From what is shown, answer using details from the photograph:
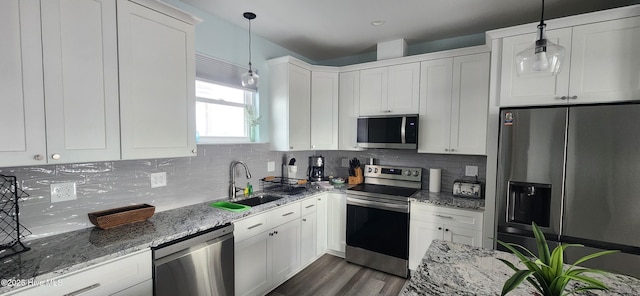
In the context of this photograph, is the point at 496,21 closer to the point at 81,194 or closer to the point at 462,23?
the point at 462,23

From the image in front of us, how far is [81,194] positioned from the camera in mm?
1744

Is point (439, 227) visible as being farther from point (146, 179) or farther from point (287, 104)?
point (146, 179)

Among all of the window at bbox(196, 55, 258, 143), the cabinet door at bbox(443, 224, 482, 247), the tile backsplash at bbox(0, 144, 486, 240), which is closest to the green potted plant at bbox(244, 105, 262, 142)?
the window at bbox(196, 55, 258, 143)

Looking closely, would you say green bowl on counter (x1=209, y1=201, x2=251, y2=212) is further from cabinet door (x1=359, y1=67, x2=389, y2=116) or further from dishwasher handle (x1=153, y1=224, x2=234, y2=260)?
cabinet door (x1=359, y1=67, x2=389, y2=116)

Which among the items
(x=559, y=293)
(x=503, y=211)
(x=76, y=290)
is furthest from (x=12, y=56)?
(x=503, y=211)

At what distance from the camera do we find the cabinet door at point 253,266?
217cm

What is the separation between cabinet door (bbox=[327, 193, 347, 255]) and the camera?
125 inches

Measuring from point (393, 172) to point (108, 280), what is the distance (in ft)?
9.20

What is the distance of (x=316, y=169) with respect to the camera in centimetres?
367

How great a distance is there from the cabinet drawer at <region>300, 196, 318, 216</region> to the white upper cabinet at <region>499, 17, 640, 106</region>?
80.5 inches

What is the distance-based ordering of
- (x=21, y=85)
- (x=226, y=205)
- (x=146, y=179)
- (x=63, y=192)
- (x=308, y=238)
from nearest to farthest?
(x=21, y=85) → (x=63, y=192) → (x=146, y=179) → (x=226, y=205) → (x=308, y=238)

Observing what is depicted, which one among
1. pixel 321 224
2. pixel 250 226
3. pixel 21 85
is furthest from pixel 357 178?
pixel 21 85

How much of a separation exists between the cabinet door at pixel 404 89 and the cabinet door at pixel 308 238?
1515 mm

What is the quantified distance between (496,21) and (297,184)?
8.64 feet
